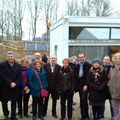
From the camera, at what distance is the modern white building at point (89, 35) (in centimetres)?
2281

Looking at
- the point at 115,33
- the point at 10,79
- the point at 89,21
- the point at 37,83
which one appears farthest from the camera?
the point at 115,33

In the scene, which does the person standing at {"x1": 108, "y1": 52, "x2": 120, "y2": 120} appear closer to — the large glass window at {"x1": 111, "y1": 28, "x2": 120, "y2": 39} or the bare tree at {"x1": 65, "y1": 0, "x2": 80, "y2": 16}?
the large glass window at {"x1": 111, "y1": 28, "x2": 120, "y2": 39}

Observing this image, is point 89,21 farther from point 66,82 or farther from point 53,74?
point 66,82

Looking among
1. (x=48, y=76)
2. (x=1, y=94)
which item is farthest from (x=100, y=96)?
(x=1, y=94)

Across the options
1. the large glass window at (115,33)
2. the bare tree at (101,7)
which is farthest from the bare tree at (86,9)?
the large glass window at (115,33)

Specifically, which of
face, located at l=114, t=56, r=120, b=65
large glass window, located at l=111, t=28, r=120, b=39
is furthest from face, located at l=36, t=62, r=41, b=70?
large glass window, located at l=111, t=28, r=120, b=39

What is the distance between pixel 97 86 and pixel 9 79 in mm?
2145

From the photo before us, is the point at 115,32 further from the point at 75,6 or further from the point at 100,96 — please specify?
the point at 75,6

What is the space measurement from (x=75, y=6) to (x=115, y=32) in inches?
1326

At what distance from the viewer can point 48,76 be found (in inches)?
349

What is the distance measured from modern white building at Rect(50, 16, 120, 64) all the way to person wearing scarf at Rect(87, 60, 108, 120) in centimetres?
1450

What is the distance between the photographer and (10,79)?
835cm

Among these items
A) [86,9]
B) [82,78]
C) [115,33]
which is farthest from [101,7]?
[82,78]

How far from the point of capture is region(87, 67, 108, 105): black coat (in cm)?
823
